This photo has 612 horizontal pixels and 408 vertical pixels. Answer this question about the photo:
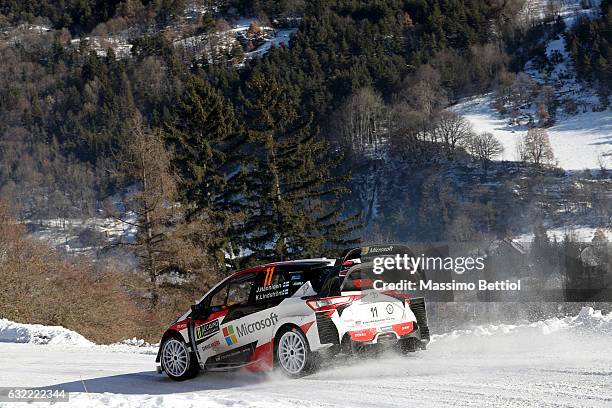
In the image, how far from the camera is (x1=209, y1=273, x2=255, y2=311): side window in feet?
36.7

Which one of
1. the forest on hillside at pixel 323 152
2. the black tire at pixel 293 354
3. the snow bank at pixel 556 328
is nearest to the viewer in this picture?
the black tire at pixel 293 354

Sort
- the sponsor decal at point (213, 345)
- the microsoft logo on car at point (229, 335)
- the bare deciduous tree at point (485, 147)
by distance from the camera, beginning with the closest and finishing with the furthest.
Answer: the microsoft logo on car at point (229, 335)
the sponsor decal at point (213, 345)
the bare deciduous tree at point (485, 147)

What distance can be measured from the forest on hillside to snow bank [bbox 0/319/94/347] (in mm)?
13102

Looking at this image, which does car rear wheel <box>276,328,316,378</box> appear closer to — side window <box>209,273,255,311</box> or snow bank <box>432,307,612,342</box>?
side window <box>209,273,255,311</box>

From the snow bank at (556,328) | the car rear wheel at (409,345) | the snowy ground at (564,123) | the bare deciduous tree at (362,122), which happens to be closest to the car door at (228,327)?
the car rear wheel at (409,345)

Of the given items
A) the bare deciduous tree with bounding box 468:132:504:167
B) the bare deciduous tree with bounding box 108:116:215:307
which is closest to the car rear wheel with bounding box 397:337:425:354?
the bare deciduous tree with bounding box 108:116:215:307

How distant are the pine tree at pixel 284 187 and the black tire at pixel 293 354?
1213 inches

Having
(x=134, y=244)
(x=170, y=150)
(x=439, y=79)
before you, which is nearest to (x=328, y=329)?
(x=134, y=244)

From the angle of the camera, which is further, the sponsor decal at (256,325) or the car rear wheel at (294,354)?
the sponsor decal at (256,325)

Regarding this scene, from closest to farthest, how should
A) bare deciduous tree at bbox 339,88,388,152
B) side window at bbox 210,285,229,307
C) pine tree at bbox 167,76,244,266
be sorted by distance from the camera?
side window at bbox 210,285,229,307
pine tree at bbox 167,76,244,266
bare deciduous tree at bbox 339,88,388,152

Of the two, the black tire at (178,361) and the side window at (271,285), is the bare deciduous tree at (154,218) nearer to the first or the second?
the black tire at (178,361)

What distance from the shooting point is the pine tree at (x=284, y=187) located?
139 ft

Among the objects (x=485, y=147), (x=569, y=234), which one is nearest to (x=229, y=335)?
(x=569, y=234)

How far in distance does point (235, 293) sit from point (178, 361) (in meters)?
1.28
